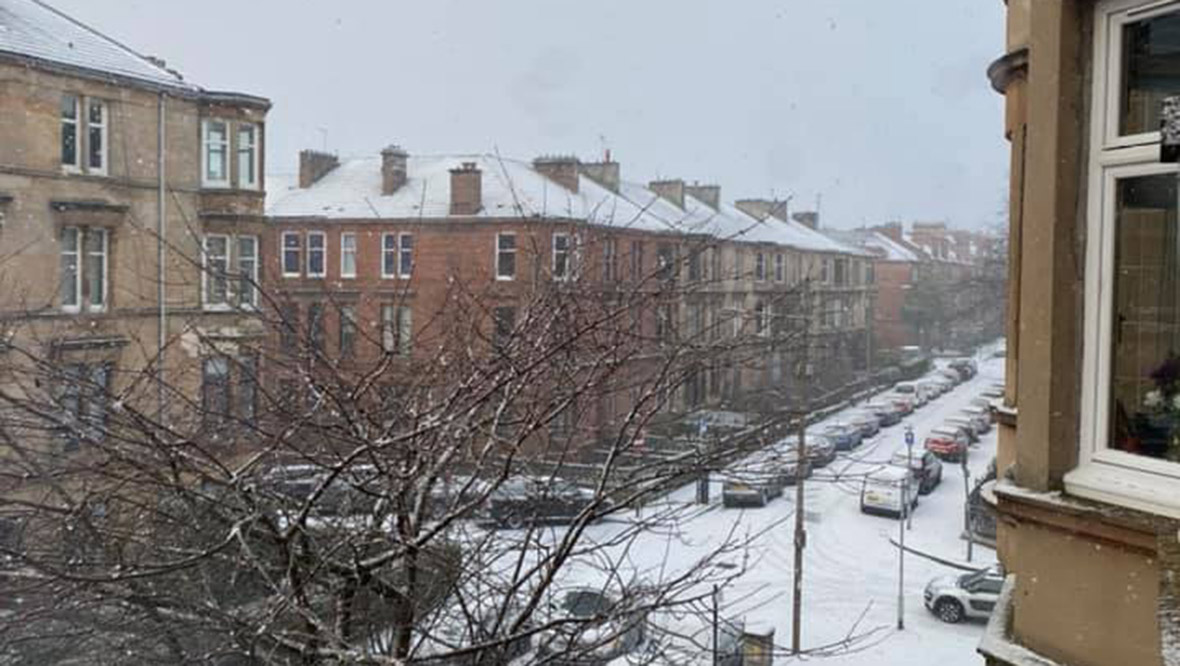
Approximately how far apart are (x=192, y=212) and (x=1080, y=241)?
1990 centimetres

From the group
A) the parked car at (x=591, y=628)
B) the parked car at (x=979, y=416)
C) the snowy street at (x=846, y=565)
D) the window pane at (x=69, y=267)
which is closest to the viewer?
the parked car at (x=591, y=628)

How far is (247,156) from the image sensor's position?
21281 millimetres

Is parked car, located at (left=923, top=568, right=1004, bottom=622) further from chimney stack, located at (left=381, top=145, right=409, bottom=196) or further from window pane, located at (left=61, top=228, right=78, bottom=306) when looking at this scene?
chimney stack, located at (left=381, top=145, right=409, bottom=196)

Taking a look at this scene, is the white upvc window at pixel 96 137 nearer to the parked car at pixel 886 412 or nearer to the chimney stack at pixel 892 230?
the parked car at pixel 886 412

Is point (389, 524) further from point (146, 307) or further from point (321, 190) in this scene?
point (321, 190)

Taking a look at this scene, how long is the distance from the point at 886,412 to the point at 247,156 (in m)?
22.9

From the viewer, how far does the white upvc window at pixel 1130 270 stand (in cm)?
296

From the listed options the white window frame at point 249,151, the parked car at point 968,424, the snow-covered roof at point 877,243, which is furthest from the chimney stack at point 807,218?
the white window frame at point 249,151

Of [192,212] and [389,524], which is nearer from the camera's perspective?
[389,524]

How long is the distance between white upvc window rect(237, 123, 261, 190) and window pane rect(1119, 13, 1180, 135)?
20133 mm

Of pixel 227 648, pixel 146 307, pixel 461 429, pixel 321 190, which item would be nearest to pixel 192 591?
pixel 227 648

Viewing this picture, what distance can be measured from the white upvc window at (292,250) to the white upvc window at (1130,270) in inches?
1107

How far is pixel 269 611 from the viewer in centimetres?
461

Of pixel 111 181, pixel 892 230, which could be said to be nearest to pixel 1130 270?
pixel 111 181
